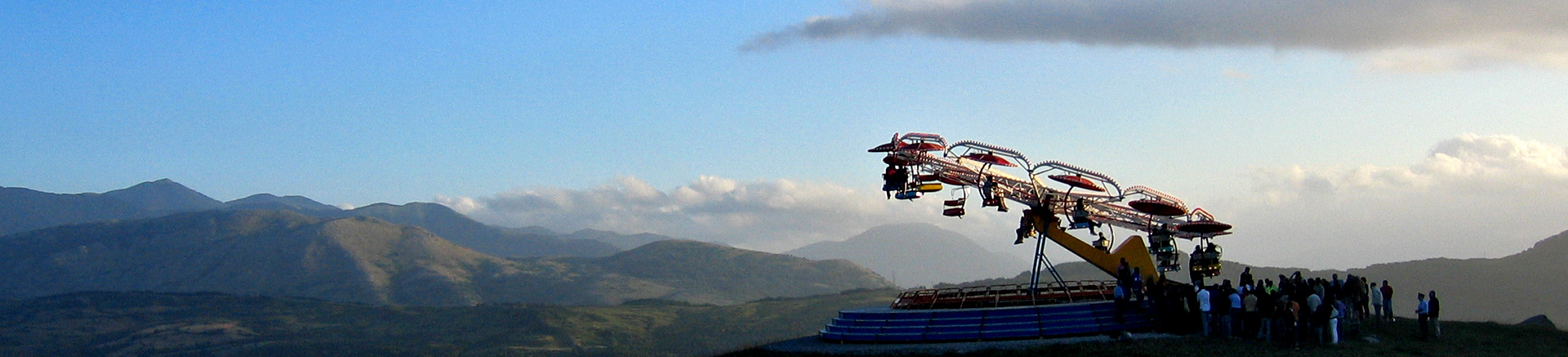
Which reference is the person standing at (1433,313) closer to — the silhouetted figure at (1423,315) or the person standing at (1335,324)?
the silhouetted figure at (1423,315)

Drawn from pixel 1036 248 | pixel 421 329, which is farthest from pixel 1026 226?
pixel 421 329

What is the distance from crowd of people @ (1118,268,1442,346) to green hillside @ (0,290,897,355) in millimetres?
105706

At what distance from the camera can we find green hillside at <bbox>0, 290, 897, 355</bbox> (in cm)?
15588

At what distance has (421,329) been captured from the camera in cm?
17338

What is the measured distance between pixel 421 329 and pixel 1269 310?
151977 mm

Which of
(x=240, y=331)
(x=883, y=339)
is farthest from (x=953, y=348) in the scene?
(x=240, y=331)

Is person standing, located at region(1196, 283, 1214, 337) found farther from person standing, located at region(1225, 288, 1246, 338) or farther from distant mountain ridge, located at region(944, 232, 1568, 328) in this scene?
distant mountain ridge, located at region(944, 232, 1568, 328)

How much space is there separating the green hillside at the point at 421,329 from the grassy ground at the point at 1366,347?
10705 centimetres

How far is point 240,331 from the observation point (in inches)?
6978

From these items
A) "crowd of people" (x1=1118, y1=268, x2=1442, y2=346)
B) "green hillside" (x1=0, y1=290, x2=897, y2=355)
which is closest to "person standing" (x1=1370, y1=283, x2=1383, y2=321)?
"crowd of people" (x1=1118, y1=268, x2=1442, y2=346)

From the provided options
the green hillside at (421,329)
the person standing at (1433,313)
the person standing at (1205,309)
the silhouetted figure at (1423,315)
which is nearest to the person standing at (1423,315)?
the silhouetted figure at (1423,315)

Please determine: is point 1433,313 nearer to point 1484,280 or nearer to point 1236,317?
point 1236,317

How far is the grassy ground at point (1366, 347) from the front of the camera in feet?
118

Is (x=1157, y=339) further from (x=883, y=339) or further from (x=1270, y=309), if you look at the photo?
(x=883, y=339)
